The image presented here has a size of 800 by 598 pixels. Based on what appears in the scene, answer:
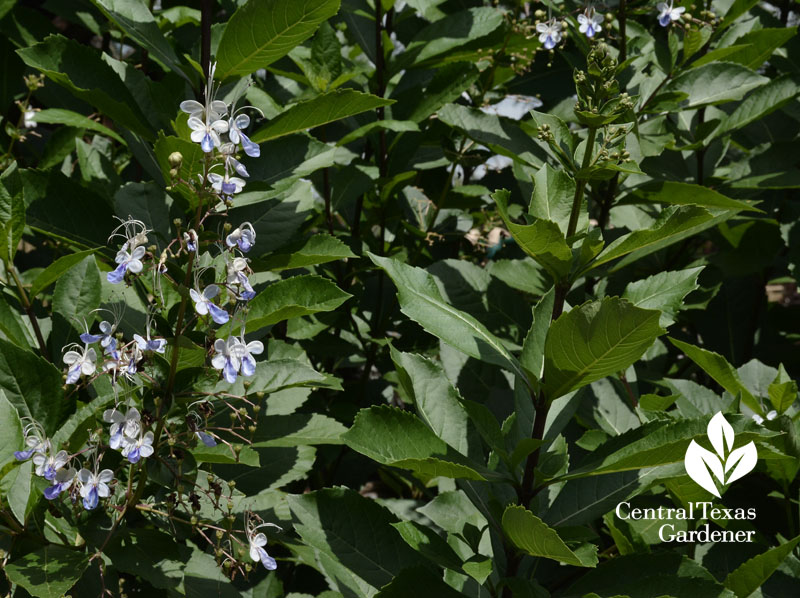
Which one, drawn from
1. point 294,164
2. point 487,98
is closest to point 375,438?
point 294,164

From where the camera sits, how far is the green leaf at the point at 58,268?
1966 mm

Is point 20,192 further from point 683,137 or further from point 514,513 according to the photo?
point 683,137

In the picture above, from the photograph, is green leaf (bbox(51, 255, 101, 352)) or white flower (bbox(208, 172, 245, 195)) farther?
green leaf (bbox(51, 255, 101, 352))

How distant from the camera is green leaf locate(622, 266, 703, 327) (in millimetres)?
1857

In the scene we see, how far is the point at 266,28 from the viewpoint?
195 centimetres

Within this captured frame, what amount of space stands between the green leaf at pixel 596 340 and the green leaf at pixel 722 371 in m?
0.65

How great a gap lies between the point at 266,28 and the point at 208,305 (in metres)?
0.72

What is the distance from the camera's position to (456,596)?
1.87 meters

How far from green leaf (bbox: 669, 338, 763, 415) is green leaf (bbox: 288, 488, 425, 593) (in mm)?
894

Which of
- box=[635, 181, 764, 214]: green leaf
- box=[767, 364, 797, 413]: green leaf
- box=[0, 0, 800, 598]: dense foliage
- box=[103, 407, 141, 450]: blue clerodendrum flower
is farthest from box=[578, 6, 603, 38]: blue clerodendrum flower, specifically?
box=[103, 407, 141, 450]: blue clerodendrum flower

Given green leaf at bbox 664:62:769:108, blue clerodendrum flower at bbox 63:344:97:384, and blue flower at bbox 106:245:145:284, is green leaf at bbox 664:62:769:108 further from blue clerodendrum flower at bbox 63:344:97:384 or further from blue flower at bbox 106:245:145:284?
blue clerodendrum flower at bbox 63:344:97:384

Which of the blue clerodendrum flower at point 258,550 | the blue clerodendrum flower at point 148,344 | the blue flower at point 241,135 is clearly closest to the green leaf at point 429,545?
the blue clerodendrum flower at point 258,550

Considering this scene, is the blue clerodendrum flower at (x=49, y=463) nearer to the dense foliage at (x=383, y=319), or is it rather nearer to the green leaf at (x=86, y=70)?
the dense foliage at (x=383, y=319)

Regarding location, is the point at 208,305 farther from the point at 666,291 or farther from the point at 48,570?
the point at 666,291
